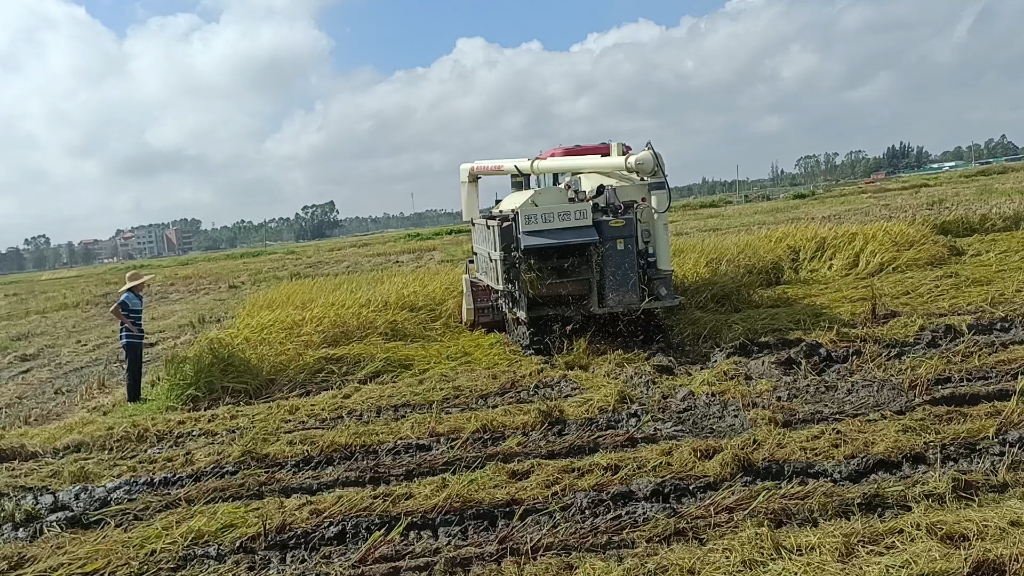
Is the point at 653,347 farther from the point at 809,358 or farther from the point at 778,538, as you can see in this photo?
the point at 778,538

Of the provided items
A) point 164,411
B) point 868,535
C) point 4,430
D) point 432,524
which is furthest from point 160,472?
point 868,535

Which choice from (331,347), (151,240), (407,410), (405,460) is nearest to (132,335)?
(331,347)

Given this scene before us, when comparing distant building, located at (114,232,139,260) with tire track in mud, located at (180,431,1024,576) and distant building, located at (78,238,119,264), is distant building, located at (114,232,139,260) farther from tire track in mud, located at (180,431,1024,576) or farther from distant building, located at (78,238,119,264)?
tire track in mud, located at (180,431,1024,576)

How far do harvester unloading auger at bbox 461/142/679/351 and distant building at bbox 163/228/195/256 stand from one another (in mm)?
114575

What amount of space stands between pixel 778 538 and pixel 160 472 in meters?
4.33

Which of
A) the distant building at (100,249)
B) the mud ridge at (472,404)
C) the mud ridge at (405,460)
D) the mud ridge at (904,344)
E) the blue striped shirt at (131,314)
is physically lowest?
the mud ridge at (405,460)

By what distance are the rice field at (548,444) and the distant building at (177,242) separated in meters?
113

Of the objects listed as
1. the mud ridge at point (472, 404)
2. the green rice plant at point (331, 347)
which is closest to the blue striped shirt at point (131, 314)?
the green rice plant at point (331, 347)

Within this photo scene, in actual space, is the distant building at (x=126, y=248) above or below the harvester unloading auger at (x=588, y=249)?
above

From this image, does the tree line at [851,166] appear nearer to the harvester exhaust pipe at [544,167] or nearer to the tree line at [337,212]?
the tree line at [337,212]

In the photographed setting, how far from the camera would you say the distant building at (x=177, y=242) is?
4496 inches

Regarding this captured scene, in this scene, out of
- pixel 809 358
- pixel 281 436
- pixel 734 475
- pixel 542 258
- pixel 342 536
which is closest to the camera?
pixel 342 536

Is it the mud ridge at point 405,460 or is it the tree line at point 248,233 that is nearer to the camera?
the mud ridge at point 405,460

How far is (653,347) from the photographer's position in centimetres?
834
